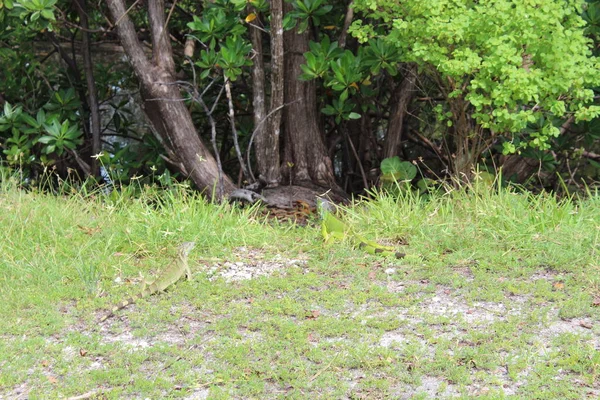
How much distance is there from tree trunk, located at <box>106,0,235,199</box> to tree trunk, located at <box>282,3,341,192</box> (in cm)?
68

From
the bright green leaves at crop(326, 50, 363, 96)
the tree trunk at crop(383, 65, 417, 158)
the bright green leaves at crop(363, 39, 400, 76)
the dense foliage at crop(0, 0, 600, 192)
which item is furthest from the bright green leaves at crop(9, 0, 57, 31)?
the tree trunk at crop(383, 65, 417, 158)

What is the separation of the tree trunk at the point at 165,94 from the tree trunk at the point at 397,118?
159 cm

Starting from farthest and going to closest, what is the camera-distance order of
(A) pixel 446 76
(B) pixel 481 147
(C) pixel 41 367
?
(B) pixel 481 147
(A) pixel 446 76
(C) pixel 41 367

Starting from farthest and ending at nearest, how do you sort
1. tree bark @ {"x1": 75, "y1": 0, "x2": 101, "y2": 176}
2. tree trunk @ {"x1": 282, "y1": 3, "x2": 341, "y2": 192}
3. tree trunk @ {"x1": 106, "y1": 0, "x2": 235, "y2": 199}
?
tree bark @ {"x1": 75, "y1": 0, "x2": 101, "y2": 176}, tree trunk @ {"x1": 282, "y1": 3, "x2": 341, "y2": 192}, tree trunk @ {"x1": 106, "y1": 0, "x2": 235, "y2": 199}

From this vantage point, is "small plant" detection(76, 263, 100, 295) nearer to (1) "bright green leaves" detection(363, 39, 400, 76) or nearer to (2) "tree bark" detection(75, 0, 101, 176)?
(1) "bright green leaves" detection(363, 39, 400, 76)

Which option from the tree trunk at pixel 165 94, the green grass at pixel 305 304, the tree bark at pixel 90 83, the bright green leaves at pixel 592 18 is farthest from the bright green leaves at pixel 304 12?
the tree bark at pixel 90 83

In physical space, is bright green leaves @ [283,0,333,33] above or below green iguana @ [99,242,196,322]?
above

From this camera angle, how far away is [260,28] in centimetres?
651

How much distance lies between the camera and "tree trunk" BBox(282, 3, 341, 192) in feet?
22.6

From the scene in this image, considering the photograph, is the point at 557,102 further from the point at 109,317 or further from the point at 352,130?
the point at 109,317

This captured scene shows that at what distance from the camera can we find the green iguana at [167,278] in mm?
4368

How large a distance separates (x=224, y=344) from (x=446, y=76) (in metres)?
2.98

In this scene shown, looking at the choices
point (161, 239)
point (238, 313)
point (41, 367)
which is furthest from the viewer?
point (161, 239)

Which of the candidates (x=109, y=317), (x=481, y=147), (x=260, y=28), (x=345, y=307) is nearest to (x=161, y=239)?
(x=109, y=317)
